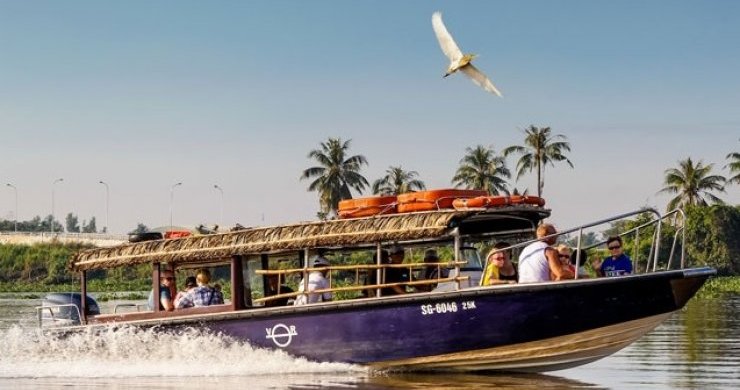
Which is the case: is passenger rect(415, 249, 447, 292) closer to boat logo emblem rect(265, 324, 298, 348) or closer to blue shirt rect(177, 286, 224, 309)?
boat logo emblem rect(265, 324, 298, 348)

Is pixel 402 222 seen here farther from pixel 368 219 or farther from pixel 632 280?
pixel 632 280

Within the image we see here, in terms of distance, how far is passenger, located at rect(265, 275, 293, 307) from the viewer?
52.3 ft

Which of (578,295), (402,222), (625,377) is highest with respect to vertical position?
(402,222)

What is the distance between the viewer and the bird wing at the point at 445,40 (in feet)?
56.6

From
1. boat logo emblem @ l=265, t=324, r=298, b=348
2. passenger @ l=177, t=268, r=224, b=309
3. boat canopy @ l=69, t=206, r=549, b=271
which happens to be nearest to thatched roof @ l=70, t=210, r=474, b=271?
boat canopy @ l=69, t=206, r=549, b=271

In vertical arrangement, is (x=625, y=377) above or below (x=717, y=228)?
below

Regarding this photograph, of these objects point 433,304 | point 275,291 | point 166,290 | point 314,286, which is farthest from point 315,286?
point 166,290

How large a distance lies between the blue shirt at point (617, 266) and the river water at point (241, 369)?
1.27m

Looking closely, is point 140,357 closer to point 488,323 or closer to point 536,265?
point 488,323

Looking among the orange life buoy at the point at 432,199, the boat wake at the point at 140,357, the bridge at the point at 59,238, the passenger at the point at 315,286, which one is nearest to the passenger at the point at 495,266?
the orange life buoy at the point at 432,199

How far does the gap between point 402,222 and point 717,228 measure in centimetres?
5643

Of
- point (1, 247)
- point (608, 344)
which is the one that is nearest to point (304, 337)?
point (608, 344)

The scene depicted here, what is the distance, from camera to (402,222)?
14477 millimetres

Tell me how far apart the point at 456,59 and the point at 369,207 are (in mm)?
3078
